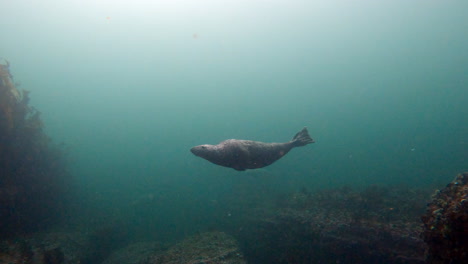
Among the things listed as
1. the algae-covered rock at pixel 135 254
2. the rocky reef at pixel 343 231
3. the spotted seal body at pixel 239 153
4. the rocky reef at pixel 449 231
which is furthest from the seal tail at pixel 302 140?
the algae-covered rock at pixel 135 254

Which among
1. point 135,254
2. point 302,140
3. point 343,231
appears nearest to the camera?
point 302,140

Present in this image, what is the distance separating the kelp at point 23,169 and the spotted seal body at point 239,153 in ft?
41.5

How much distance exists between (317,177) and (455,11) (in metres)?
56.5

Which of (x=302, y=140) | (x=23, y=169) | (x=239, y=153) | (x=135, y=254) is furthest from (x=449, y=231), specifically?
(x=23, y=169)

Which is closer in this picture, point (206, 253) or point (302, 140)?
point (302, 140)

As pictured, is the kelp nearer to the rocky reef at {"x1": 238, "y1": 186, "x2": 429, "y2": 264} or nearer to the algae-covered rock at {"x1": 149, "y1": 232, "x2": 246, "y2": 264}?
the algae-covered rock at {"x1": 149, "y1": 232, "x2": 246, "y2": 264}

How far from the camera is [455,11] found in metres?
55.8

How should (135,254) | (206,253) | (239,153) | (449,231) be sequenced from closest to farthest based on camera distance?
1. (449,231)
2. (239,153)
3. (206,253)
4. (135,254)

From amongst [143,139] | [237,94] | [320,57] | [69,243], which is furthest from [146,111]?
[69,243]

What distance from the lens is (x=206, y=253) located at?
A: 8.71 m

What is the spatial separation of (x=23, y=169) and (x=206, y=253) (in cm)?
1162

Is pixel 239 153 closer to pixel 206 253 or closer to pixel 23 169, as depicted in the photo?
pixel 206 253

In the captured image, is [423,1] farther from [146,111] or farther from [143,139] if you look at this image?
[146,111]

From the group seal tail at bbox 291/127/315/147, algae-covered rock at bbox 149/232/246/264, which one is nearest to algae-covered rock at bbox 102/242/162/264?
algae-covered rock at bbox 149/232/246/264
